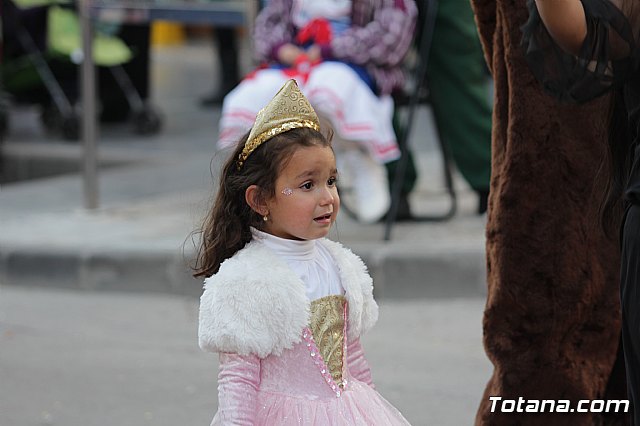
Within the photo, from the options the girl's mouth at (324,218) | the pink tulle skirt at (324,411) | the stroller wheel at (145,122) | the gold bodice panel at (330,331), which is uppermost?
the girl's mouth at (324,218)

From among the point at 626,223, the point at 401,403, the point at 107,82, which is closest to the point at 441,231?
the point at 401,403

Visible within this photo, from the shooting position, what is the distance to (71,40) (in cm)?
1059

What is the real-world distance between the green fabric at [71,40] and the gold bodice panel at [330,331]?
7.95 meters

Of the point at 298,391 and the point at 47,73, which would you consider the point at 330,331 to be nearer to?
the point at 298,391

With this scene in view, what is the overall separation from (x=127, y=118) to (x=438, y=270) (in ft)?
20.6

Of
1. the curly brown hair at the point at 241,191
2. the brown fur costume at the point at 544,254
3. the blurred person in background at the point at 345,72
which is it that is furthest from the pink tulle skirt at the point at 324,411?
the blurred person in background at the point at 345,72

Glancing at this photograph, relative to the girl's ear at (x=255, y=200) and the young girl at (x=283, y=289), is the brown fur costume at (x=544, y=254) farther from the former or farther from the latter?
the girl's ear at (x=255, y=200)

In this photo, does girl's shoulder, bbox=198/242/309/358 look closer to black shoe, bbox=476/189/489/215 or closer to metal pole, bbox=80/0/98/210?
black shoe, bbox=476/189/489/215

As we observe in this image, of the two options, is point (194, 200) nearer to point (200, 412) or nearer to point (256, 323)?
point (200, 412)

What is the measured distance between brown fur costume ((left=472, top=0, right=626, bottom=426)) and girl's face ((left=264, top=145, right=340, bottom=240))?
2.39ft

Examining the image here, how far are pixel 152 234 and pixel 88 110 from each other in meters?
1.00

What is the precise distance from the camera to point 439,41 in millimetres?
6973

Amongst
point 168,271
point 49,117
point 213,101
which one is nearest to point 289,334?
point 168,271

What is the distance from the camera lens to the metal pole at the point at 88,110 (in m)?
7.54
